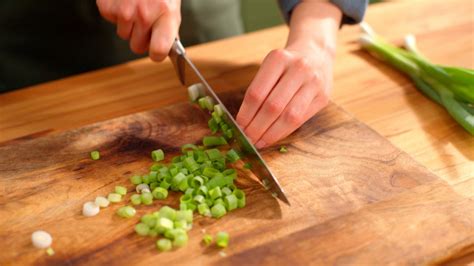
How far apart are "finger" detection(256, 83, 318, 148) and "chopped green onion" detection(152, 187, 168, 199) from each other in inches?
9.8

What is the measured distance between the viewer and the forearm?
156 cm

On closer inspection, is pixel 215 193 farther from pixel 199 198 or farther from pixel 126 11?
pixel 126 11

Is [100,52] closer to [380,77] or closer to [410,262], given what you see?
[380,77]

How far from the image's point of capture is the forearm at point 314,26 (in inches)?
61.3

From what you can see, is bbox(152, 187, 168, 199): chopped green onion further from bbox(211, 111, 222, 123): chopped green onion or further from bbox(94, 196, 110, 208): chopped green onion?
bbox(211, 111, 222, 123): chopped green onion

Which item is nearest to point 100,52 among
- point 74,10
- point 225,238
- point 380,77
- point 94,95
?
point 74,10

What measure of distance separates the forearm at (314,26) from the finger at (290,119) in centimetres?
17

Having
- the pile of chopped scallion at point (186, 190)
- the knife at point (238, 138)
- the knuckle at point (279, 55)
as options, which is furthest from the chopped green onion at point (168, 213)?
the knuckle at point (279, 55)

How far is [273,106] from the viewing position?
4.48 feet

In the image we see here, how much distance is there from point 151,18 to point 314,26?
0.44 m

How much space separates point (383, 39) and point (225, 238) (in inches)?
42.1

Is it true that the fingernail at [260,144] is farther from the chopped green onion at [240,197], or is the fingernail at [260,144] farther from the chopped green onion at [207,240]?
the chopped green onion at [207,240]

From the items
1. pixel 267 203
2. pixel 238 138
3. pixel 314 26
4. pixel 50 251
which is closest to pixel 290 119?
pixel 238 138

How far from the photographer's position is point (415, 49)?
1829mm
